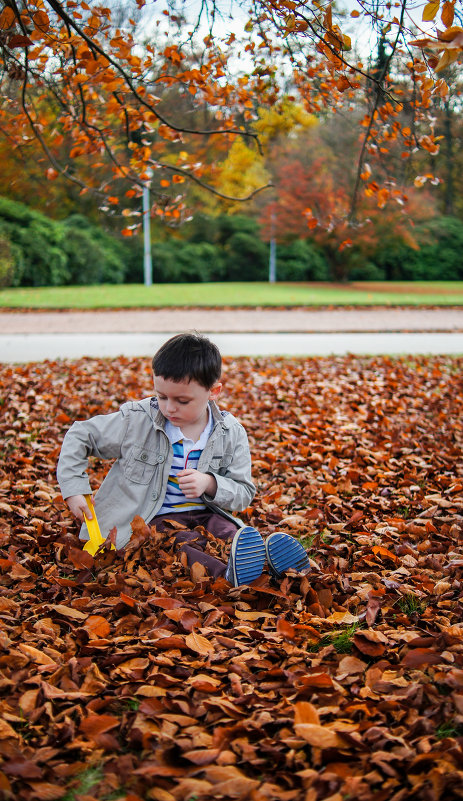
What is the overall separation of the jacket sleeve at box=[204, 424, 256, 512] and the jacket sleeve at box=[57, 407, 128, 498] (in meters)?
0.44

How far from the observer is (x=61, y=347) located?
1075 centimetres

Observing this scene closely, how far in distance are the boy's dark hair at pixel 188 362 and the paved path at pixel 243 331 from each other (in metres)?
5.98

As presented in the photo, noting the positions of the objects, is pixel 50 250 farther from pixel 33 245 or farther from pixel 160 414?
pixel 160 414

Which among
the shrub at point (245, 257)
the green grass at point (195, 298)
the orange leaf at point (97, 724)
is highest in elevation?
the shrub at point (245, 257)

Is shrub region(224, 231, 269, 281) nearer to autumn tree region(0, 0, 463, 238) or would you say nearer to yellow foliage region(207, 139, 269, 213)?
yellow foliage region(207, 139, 269, 213)

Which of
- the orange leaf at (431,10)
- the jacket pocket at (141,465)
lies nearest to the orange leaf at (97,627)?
the jacket pocket at (141,465)

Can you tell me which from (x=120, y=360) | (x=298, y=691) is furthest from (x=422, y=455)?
(x=120, y=360)

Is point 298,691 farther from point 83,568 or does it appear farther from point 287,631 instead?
point 83,568

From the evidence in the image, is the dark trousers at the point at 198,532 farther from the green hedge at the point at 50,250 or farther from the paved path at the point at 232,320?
the green hedge at the point at 50,250

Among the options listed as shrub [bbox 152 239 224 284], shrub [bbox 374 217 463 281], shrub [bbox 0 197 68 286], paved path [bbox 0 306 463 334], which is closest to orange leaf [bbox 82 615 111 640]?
paved path [bbox 0 306 463 334]

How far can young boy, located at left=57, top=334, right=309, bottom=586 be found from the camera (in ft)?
9.56

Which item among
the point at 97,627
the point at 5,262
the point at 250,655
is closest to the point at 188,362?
the point at 97,627

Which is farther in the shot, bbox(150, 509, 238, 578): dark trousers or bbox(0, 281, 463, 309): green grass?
bbox(0, 281, 463, 309): green grass

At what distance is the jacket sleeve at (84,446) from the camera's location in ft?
9.52
